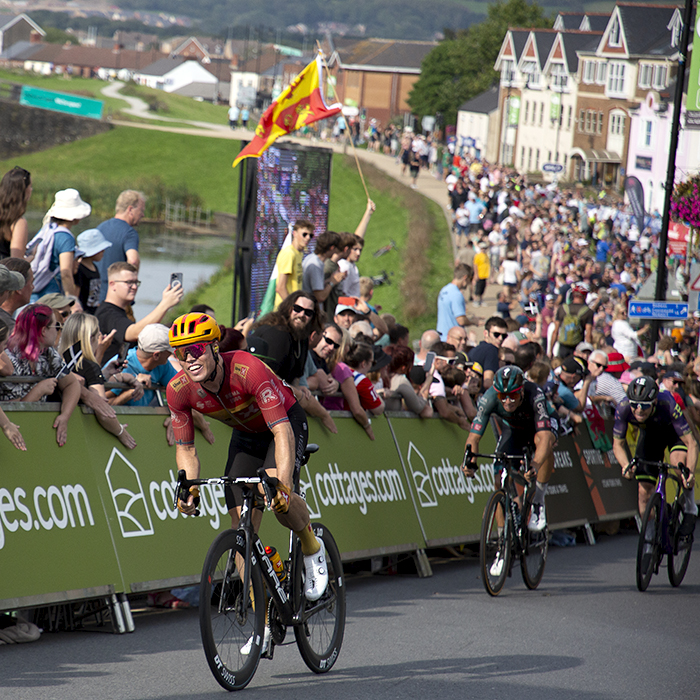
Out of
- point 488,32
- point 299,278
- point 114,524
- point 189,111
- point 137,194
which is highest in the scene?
point 488,32

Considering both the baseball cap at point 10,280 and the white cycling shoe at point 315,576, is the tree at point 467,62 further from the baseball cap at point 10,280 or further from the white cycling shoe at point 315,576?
the white cycling shoe at point 315,576

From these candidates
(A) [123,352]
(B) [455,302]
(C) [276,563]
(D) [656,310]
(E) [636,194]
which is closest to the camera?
(C) [276,563]

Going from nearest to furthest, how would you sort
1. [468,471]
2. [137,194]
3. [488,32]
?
[468,471]
[137,194]
[488,32]

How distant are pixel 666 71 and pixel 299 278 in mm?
83947

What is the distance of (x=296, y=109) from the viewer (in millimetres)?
14031

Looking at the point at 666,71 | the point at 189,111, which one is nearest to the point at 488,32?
the point at 189,111

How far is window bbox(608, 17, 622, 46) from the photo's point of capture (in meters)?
94.2

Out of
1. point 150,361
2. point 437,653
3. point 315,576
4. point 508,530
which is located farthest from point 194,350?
point 508,530

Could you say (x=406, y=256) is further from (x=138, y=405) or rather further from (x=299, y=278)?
(x=138, y=405)

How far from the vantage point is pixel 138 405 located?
26.3ft

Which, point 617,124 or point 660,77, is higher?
point 660,77

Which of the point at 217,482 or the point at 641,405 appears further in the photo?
the point at 641,405

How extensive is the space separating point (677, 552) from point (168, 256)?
44.8 metres

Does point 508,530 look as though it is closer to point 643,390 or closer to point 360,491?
point 360,491
